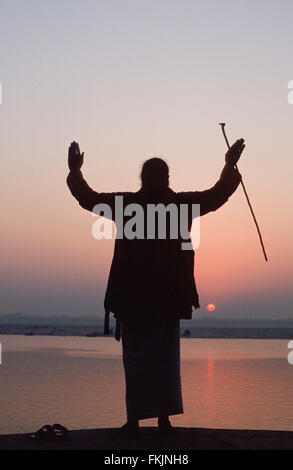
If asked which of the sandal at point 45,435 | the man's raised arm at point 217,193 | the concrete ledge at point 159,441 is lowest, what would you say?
the concrete ledge at point 159,441

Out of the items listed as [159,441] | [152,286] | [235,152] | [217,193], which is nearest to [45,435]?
[159,441]

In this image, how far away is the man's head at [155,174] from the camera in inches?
236

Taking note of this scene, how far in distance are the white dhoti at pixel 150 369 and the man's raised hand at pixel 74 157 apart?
134 cm

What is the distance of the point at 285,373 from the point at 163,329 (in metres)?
19.8

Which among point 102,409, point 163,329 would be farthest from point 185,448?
point 102,409

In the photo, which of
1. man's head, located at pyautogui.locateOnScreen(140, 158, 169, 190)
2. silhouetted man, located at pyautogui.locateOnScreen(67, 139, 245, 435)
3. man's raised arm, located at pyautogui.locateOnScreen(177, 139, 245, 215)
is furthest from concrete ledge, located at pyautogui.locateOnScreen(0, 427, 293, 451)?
man's head, located at pyautogui.locateOnScreen(140, 158, 169, 190)

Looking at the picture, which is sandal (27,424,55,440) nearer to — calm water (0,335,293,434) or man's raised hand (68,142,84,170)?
man's raised hand (68,142,84,170)

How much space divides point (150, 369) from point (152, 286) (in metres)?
0.62

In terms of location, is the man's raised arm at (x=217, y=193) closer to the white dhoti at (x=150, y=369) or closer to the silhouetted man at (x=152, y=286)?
the silhouetted man at (x=152, y=286)

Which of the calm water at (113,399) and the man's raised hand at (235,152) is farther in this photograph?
the calm water at (113,399)
